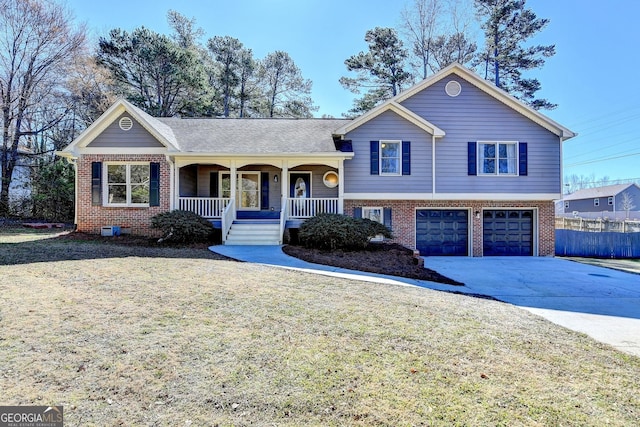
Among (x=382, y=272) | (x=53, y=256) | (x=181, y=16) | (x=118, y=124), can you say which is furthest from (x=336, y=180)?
(x=181, y=16)

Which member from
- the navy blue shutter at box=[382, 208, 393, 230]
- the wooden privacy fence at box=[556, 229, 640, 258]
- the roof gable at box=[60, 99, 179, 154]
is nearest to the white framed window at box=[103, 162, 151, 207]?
the roof gable at box=[60, 99, 179, 154]

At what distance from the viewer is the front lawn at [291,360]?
2551 mm

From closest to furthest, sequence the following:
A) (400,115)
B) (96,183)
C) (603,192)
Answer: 1. (96,183)
2. (400,115)
3. (603,192)

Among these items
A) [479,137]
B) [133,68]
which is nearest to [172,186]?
[479,137]

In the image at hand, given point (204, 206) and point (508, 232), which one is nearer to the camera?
point (204, 206)

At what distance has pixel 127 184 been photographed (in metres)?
13.0

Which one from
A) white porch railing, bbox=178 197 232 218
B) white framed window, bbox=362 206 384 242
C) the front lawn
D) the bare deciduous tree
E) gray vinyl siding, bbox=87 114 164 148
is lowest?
the front lawn

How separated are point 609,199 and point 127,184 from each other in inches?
2083

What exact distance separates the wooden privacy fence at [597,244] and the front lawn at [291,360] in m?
14.4

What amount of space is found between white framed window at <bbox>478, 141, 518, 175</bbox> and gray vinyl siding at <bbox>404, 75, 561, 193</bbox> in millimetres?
237

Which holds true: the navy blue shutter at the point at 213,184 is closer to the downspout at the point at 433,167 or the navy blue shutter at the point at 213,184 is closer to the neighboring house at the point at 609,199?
the downspout at the point at 433,167

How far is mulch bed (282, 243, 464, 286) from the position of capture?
8.48m

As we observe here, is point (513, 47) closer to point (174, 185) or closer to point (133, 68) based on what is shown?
point (174, 185)

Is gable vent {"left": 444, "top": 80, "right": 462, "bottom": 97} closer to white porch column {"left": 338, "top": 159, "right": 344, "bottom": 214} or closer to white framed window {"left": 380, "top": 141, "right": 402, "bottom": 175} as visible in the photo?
white framed window {"left": 380, "top": 141, "right": 402, "bottom": 175}
